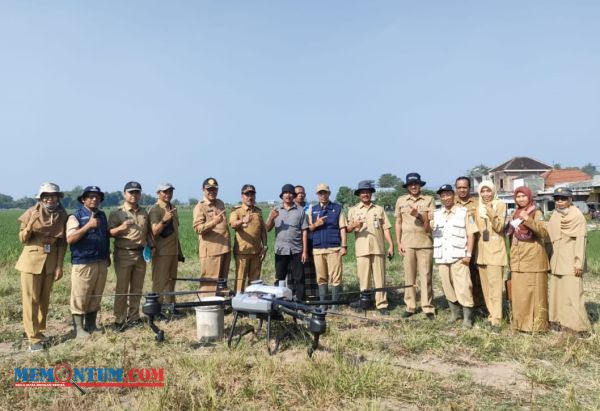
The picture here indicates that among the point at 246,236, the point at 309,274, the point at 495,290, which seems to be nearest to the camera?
the point at 495,290

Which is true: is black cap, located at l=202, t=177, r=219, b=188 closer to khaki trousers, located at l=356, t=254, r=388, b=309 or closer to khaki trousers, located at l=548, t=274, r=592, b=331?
khaki trousers, located at l=356, t=254, r=388, b=309

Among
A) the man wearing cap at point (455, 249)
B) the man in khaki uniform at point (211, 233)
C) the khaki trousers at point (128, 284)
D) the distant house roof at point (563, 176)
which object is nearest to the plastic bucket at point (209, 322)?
the man in khaki uniform at point (211, 233)

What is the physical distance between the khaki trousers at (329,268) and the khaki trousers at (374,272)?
0.36 m

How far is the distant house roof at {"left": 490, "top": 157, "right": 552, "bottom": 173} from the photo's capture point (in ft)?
159

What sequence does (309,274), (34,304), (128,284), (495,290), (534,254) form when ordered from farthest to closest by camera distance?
(309,274), (128,284), (495,290), (534,254), (34,304)

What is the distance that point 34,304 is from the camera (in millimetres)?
5051

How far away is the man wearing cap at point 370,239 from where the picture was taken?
642cm

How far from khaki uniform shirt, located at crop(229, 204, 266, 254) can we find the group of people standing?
2 centimetres

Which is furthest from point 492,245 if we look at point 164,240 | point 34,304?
point 34,304

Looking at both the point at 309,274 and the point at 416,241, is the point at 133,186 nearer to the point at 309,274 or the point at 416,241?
the point at 309,274

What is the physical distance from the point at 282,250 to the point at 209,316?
6.31ft

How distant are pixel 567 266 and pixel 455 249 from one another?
134 cm

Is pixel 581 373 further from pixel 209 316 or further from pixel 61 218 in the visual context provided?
pixel 61 218

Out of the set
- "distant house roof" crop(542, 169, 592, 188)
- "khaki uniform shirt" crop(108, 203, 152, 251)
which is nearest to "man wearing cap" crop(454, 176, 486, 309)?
"khaki uniform shirt" crop(108, 203, 152, 251)
